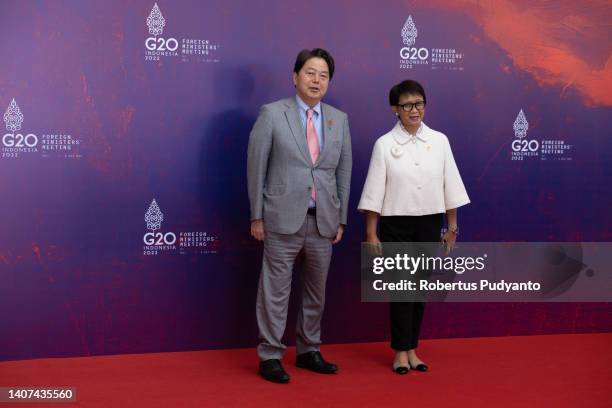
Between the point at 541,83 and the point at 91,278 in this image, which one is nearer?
the point at 91,278

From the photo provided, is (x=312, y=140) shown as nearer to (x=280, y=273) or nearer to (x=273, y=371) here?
(x=280, y=273)

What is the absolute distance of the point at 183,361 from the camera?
11.9ft

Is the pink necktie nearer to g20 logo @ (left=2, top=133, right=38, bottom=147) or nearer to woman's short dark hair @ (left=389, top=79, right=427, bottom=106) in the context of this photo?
woman's short dark hair @ (left=389, top=79, right=427, bottom=106)

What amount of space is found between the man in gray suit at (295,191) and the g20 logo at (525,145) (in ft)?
4.12

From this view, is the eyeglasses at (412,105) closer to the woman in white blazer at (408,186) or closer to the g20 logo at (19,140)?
the woman in white blazer at (408,186)

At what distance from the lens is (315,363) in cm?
347

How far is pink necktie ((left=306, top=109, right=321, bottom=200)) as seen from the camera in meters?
3.36

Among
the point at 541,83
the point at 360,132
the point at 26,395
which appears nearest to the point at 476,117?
the point at 541,83

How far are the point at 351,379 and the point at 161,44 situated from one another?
200 centimetres

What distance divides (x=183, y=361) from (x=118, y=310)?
447 mm

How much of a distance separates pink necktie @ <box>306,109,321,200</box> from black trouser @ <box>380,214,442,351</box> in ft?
1.41

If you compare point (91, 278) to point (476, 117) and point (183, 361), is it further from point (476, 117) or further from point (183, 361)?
point (476, 117)

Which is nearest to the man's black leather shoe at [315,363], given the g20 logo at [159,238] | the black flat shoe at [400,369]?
the black flat shoe at [400,369]

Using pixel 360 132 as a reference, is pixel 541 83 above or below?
above
